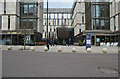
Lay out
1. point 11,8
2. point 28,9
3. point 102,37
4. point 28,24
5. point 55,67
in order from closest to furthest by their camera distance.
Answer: point 55,67
point 28,24
point 102,37
point 11,8
point 28,9

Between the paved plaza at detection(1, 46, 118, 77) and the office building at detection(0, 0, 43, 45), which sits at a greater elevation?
the office building at detection(0, 0, 43, 45)

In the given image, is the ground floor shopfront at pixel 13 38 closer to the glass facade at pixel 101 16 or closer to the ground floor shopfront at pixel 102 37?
the ground floor shopfront at pixel 102 37

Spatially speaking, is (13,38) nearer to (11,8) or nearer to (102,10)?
(11,8)

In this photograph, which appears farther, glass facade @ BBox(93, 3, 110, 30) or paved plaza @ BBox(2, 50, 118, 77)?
glass facade @ BBox(93, 3, 110, 30)

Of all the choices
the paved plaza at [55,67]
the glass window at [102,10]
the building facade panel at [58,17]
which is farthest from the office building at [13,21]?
the building facade panel at [58,17]

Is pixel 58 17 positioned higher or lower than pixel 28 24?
higher

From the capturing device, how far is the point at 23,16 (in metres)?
50.0

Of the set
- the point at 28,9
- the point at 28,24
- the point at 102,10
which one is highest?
the point at 28,9

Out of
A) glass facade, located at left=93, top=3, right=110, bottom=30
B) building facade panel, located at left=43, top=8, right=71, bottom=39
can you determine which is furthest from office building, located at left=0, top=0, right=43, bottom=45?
building facade panel, located at left=43, top=8, right=71, bottom=39

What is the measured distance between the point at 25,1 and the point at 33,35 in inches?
598

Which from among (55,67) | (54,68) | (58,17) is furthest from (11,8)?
(58,17)

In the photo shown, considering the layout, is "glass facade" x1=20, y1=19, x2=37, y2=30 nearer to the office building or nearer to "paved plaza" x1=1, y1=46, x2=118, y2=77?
the office building

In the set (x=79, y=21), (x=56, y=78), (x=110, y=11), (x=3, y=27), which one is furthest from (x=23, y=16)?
(x=56, y=78)

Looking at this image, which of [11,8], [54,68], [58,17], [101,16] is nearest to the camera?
[54,68]
